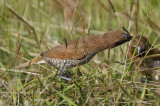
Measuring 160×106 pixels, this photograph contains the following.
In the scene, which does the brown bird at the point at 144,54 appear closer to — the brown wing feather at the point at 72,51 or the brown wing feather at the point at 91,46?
the brown wing feather at the point at 91,46

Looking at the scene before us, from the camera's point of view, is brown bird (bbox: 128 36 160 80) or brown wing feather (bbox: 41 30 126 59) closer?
brown wing feather (bbox: 41 30 126 59)

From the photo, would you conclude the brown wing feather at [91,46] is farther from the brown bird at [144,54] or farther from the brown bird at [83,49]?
the brown bird at [144,54]

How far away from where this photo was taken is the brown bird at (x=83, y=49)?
10.7ft

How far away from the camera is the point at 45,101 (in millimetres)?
2959

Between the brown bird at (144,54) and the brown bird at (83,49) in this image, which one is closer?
the brown bird at (83,49)

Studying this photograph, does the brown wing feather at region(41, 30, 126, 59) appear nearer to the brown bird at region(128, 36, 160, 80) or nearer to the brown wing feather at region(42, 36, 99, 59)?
the brown wing feather at region(42, 36, 99, 59)

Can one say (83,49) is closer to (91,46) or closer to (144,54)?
(91,46)

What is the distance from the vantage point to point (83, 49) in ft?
11.0

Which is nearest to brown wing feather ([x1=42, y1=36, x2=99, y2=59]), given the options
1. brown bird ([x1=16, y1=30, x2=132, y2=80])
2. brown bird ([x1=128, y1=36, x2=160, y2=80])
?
brown bird ([x1=16, y1=30, x2=132, y2=80])

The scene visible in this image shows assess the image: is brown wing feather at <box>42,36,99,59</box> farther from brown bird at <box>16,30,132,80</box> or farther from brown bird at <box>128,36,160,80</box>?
brown bird at <box>128,36,160,80</box>

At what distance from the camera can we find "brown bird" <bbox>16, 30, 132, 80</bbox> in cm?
328

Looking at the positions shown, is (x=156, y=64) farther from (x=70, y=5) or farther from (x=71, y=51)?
(x=70, y=5)

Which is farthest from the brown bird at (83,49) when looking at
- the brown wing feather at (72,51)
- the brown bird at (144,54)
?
the brown bird at (144,54)

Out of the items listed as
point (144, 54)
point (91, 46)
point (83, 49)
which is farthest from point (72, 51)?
point (144, 54)
